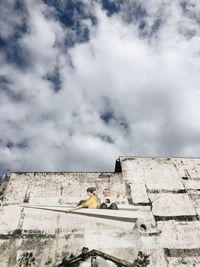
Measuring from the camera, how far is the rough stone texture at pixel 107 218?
399 inches

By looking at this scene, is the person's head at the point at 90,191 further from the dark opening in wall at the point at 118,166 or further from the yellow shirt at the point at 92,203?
the dark opening in wall at the point at 118,166

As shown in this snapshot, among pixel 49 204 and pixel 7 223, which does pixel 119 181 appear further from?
pixel 7 223

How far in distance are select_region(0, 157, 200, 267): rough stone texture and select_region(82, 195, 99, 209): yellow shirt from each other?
255 millimetres


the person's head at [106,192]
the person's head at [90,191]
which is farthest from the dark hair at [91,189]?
the person's head at [106,192]

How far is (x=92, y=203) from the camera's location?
38.2 feet

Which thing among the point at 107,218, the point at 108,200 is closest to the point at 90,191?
the point at 108,200

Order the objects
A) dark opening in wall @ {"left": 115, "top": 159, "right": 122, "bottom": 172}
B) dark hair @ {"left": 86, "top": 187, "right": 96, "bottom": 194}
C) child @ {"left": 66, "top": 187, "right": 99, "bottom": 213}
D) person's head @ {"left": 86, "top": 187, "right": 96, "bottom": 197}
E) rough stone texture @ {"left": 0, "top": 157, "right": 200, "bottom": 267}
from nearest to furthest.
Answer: rough stone texture @ {"left": 0, "top": 157, "right": 200, "bottom": 267} < child @ {"left": 66, "top": 187, "right": 99, "bottom": 213} < person's head @ {"left": 86, "top": 187, "right": 96, "bottom": 197} < dark hair @ {"left": 86, "top": 187, "right": 96, "bottom": 194} < dark opening in wall @ {"left": 115, "top": 159, "right": 122, "bottom": 172}

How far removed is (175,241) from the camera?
10695 mm

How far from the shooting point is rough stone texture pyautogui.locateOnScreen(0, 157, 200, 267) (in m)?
10.1

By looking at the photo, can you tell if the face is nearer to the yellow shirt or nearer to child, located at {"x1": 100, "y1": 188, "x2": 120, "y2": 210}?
child, located at {"x1": 100, "y1": 188, "x2": 120, "y2": 210}

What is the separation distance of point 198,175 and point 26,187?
6.96 meters

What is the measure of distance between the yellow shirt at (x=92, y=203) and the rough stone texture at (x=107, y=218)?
0.84ft

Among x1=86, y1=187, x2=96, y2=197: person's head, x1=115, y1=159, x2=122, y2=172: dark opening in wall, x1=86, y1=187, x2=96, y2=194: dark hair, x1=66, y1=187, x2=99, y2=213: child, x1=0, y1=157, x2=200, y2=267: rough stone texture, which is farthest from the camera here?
x1=115, y1=159, x2=122, y2=172: dark opening in wall

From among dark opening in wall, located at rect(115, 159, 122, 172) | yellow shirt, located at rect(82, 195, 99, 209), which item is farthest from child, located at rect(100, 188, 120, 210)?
dark opening in wall, located at rect(115, 159, 122, 172)
